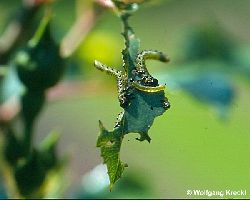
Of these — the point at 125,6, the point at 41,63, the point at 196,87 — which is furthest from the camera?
the point at 196,87

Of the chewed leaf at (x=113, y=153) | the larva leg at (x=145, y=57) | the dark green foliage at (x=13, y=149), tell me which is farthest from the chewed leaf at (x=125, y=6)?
the dark green foliage at (x=13, y=149)

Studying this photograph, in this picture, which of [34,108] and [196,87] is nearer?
[34,108]

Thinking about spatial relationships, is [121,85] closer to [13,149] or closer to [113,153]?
[113,153]

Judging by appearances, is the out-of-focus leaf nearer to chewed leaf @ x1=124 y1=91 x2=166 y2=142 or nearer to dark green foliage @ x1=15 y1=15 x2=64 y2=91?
dark green foliage @ x1=15 y1=15 x2=64 y2=91

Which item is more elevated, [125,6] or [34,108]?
[125,6]

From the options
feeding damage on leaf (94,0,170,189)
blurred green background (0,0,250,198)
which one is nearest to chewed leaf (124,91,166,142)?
feeding damage on leaf (94,0,170,189)

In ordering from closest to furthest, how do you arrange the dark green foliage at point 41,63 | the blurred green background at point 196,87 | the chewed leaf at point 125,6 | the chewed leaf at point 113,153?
the chewed leaf at point 113,153 → the chewed leaf at point 125,6 → the dark green foliage at point 41,63 → the blurred green background at point 196,87

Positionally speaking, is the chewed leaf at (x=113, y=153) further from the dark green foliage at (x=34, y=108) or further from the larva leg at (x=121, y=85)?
the dark green foliage at (x=34, y=108)

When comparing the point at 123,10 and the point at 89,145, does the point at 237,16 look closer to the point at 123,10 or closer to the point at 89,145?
the point at 89,145

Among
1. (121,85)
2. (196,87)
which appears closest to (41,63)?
(121,85)
